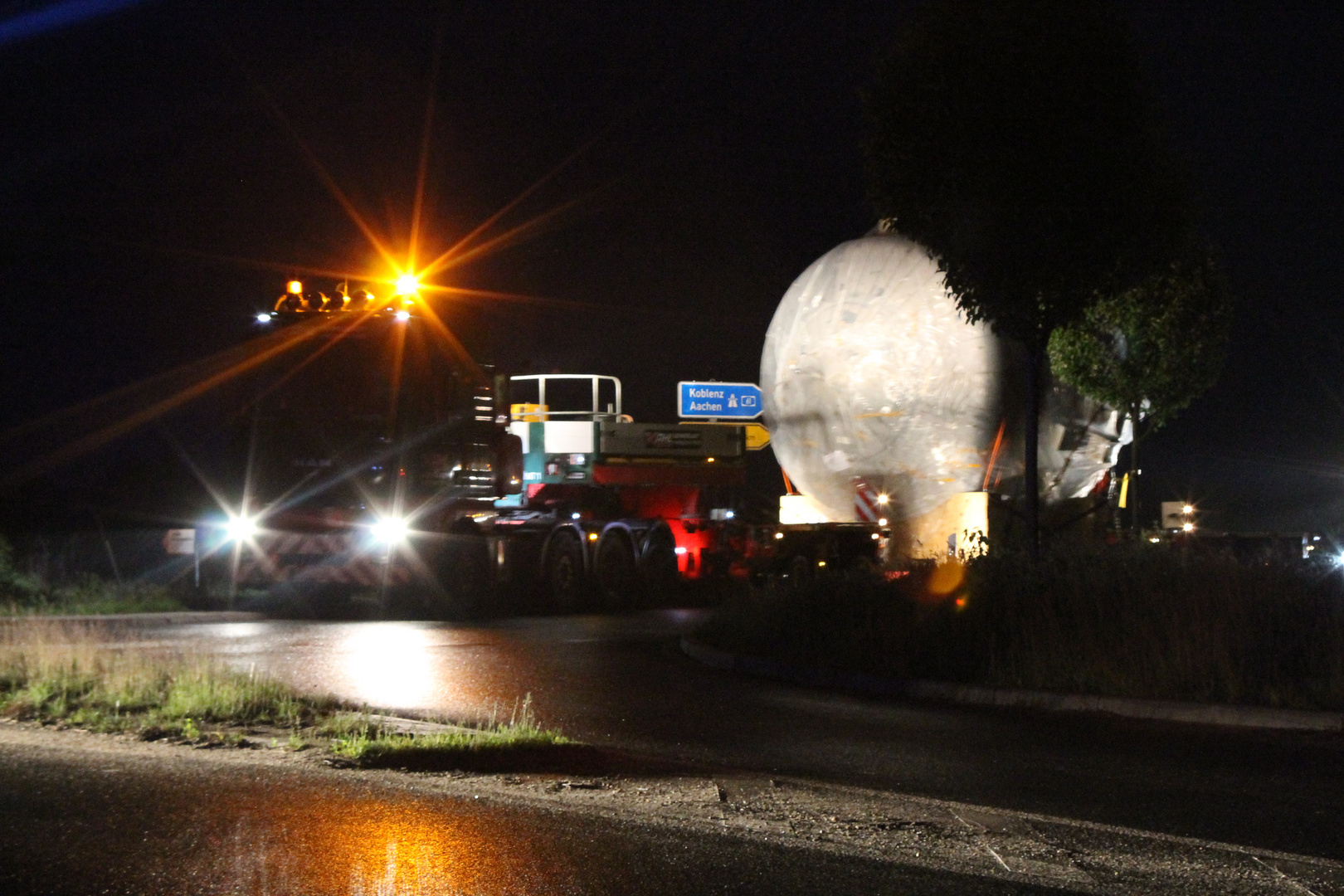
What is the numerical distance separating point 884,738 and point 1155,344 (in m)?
13.5

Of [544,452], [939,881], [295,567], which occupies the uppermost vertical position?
[544,452]

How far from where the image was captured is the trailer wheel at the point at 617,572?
24125 mm

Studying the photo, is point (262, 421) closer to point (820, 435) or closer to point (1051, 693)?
point (820, 435)

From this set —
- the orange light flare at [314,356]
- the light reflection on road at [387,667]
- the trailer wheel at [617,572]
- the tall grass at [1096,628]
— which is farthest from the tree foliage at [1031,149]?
the trailer wheel at [617,572]

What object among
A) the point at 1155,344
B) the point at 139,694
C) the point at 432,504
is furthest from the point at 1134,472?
the point at 139,694

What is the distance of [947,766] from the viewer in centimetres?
853

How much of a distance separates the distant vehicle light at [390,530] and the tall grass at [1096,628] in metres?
6.32

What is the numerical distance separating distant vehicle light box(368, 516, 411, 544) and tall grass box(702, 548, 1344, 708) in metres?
6.32

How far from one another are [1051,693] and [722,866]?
614 cm

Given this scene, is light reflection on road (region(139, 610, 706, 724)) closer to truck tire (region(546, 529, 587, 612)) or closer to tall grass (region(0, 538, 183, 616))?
truck tire (region(546, 529, 587, 612))

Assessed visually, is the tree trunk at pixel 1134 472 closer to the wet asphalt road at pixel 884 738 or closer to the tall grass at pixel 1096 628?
the tall grass at pixel 1096 628

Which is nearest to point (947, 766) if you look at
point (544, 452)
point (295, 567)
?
point (295, 567)

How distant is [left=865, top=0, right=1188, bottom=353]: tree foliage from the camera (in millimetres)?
14938

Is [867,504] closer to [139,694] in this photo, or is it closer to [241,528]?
[241,528]
